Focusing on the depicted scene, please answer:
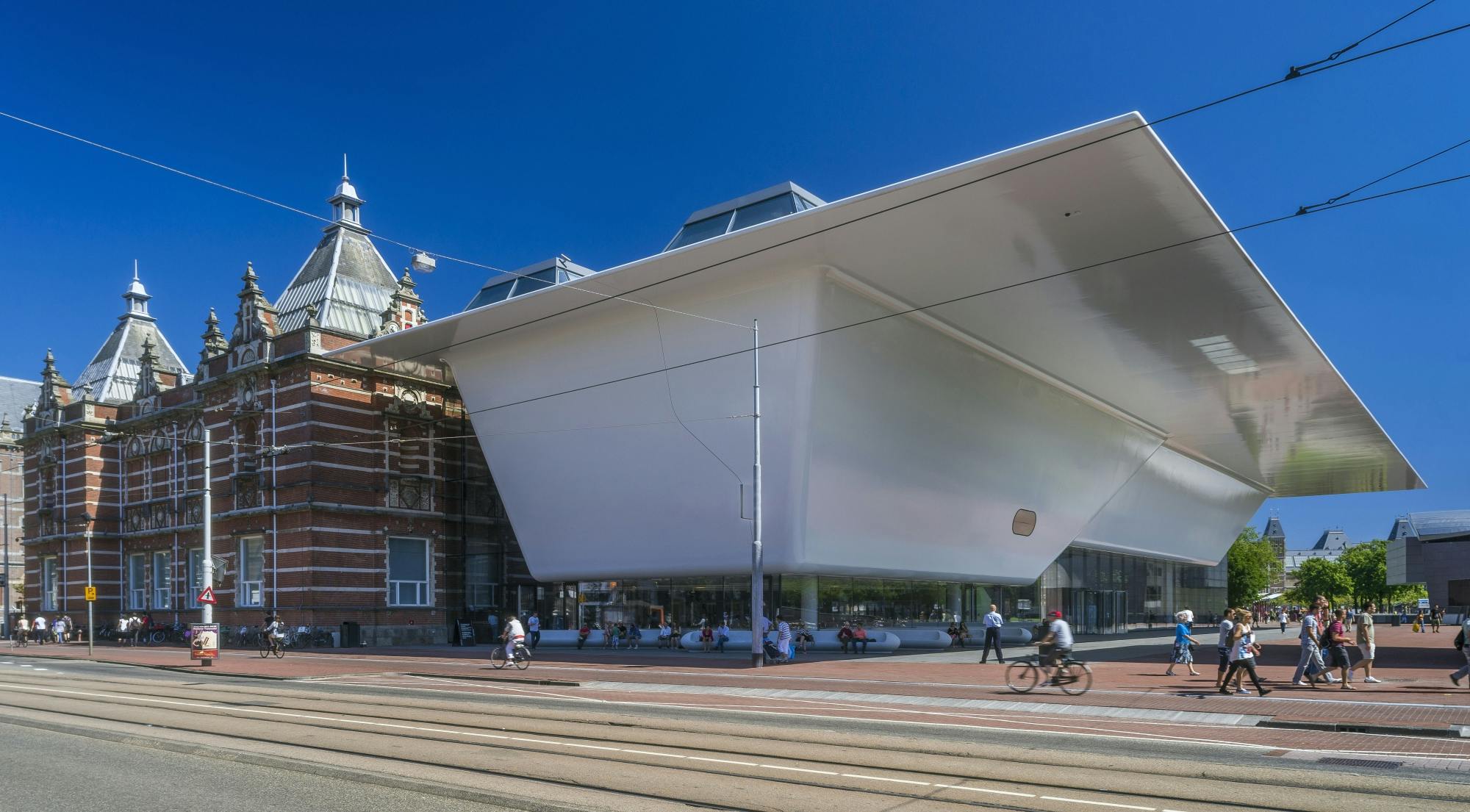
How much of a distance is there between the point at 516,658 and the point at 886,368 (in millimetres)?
14272

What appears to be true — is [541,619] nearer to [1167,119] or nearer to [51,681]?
[51,681]

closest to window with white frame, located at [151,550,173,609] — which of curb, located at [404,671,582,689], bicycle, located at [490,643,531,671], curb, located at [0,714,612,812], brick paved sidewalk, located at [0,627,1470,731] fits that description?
brick paved sidewalk, located at [0,627,1470,731]

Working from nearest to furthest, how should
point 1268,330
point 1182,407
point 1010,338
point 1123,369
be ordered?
1. point 1268,330
2. point 1010,338
3. point 1123,369
4. point 1182,407

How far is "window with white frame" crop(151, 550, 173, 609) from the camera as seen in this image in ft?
167

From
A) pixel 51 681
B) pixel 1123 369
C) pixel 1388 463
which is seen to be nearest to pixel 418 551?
pixel 51 681

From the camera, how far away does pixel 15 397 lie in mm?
87188

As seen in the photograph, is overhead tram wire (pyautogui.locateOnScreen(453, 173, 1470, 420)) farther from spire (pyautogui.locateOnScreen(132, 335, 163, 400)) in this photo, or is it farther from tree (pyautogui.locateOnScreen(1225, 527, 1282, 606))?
tree (pyautogui.locateOnScreen(1225, 527, 1282, 606))

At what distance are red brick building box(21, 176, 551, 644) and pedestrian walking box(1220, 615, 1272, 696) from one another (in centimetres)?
3085

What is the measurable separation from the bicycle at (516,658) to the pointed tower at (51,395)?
1642 inches

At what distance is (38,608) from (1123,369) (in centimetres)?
5964

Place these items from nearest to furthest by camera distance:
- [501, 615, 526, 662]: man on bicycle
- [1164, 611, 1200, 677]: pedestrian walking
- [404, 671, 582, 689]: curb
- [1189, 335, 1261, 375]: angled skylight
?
[404, 671, 582, 689]: curb → [1164, 611, 1200, 677]: pedestrian walking → [501, 615, 526, 662]: man on bicycle → [1189, 335, 1261, 375]: angled skylight

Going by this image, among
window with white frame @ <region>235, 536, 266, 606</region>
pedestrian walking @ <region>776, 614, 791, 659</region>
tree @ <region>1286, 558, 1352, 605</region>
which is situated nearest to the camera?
pedestrian walking @ <region>776, 614, 791, 659</region>

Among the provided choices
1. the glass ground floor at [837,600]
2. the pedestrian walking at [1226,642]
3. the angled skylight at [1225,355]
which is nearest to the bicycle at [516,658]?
the glass ground floor at [837,600]

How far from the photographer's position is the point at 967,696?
65.6ft
